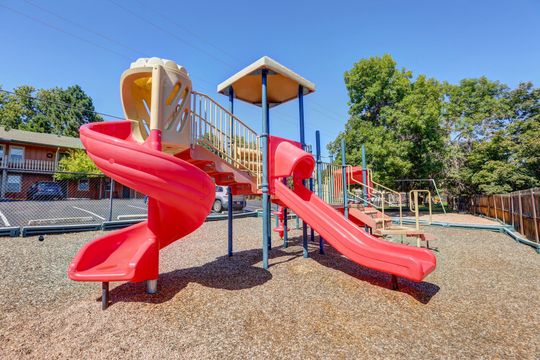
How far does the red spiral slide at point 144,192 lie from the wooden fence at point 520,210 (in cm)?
976

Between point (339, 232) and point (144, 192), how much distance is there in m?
3.22

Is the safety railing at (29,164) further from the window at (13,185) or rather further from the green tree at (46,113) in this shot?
the green tree at (46,113)

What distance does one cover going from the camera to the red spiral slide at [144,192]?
126 inches

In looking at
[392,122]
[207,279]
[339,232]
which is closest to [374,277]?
[339,232]

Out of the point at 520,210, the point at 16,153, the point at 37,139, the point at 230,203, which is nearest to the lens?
the point at 230,203

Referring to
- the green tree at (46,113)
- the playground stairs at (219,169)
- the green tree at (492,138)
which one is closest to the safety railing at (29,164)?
the green tree at (46,113)

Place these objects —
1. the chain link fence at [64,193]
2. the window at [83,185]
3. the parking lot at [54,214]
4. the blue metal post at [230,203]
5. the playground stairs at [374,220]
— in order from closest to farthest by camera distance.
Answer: the blue metal post at [230,203] < the playground stairs at [374,220] < the parking lot at [54,214] < the chain link fence at [64,193] < the window at [83,185]

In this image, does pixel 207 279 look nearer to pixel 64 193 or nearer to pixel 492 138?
pixel 64 193

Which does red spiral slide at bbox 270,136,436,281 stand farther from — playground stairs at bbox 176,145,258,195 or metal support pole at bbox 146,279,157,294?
metal support pole at bbox 146,279,157,294

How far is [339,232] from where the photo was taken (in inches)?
182

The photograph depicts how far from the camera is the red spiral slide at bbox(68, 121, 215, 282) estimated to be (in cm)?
321

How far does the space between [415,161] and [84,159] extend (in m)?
28.2

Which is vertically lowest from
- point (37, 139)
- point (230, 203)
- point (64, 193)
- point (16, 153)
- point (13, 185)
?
point (230, 203)

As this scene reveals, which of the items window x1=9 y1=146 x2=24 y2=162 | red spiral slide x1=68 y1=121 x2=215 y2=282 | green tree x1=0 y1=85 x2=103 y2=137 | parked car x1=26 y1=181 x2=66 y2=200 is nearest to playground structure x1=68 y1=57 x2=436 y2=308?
red spiral slide x1=68 y1=121 x2=215 y2=282
